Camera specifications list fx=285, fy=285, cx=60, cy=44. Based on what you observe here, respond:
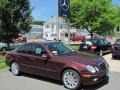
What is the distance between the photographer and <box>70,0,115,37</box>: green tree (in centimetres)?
3250

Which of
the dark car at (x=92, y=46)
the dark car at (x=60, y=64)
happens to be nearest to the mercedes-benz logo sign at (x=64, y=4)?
the dark car at (x=92, y=46)

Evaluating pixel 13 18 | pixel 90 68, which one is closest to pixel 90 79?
pixel 90 68

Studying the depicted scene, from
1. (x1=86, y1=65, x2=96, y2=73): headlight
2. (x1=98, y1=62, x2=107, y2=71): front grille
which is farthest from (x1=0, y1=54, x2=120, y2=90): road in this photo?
(x1=86, y1=65, x2=96, y2=73): headlight

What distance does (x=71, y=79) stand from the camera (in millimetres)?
9523

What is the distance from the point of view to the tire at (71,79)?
936 cm

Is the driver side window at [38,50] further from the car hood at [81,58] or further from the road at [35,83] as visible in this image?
the road at [35,83]

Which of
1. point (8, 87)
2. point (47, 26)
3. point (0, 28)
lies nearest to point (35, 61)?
point (8, 87)

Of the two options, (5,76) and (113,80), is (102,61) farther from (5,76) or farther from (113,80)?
(5,76)

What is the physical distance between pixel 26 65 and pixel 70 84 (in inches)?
95.9

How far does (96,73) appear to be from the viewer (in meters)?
9.27

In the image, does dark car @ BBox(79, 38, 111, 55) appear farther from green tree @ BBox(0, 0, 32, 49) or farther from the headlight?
the headlight

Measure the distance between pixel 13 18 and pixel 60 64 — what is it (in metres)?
12.6

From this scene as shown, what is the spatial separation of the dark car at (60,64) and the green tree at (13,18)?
30.7 feet

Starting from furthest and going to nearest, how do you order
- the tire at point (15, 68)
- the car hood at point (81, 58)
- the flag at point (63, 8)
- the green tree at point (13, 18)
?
the green tree at point (13, 18) → the flag at point (63, 8) → the tire at point (15, 68) → the car hood at point (81, 58)
